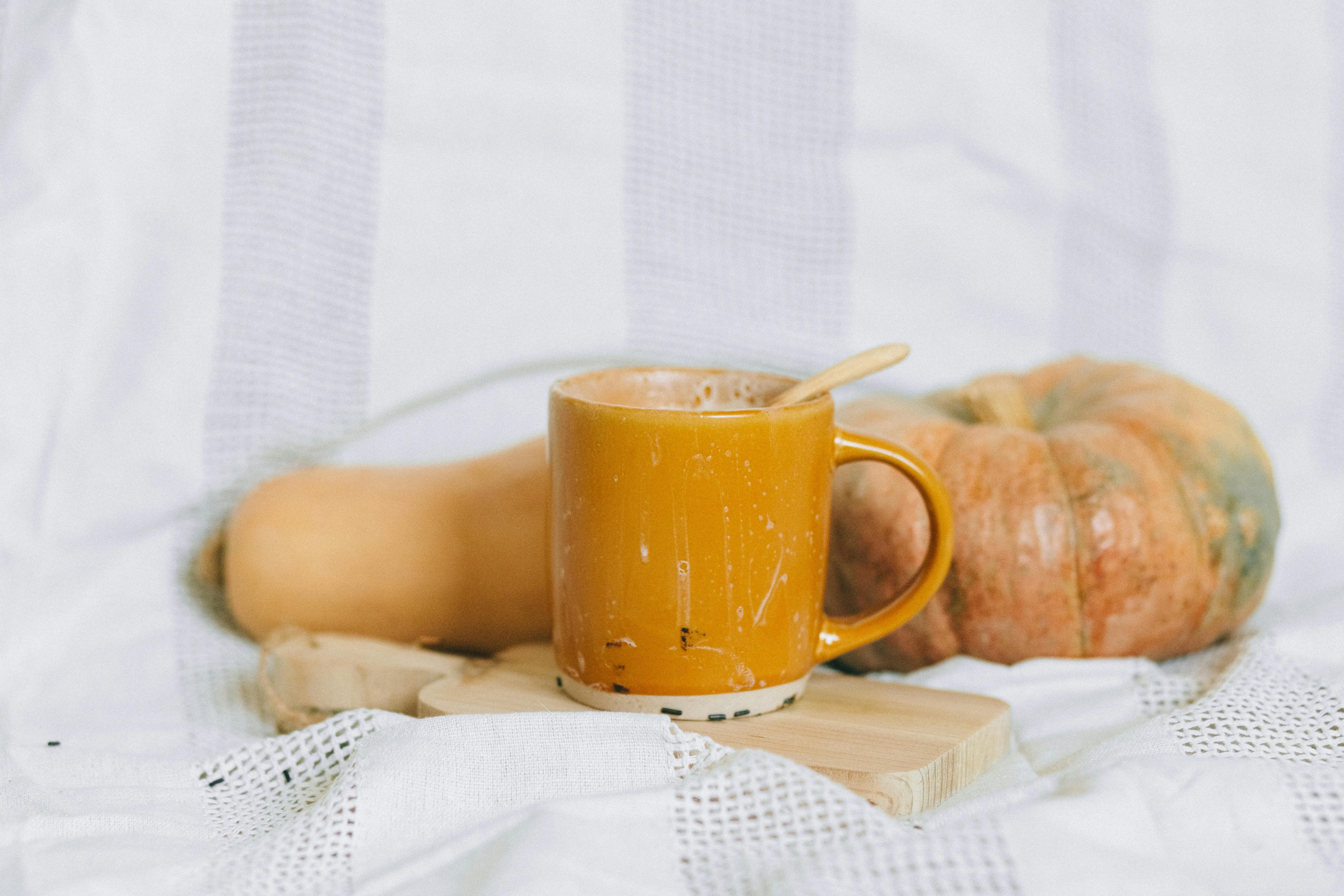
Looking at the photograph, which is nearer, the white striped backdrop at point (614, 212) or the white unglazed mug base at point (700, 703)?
the white unglazed mug base at point (700, 703)

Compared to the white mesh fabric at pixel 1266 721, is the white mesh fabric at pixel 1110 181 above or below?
above

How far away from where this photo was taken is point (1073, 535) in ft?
2.29

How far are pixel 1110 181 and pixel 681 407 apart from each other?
557 millimetres

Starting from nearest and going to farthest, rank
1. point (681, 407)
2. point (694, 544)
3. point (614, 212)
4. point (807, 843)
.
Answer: point (807, 843) → point (694, 544) → point (681, 407) → point (614, 212)

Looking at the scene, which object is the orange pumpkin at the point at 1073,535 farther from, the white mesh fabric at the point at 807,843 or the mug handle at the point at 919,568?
the white mesh fabric at the point at 807,843

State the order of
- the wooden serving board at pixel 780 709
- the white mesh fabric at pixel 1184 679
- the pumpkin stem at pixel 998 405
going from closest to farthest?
the wooden serving board at pixel 780 709 < the white mesh fabric at pixel 1184 679 < the pumpkin stem at pixel 998 405

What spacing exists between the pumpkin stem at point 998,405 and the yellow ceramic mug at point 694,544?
0.16 m

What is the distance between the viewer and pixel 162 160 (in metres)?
0.87

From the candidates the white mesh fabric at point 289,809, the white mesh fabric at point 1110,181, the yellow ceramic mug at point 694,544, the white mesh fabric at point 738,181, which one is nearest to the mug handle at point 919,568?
the yellow ceramic mug at point 694,544

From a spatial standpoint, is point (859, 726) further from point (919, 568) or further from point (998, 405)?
point (998, 405)

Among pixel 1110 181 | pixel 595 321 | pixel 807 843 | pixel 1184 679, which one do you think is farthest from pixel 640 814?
pixel 1110 181

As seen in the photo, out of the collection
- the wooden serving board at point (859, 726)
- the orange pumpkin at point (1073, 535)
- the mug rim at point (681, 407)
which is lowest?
the wooden serving board at point (859, 726)

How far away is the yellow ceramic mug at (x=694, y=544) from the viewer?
1.92 ft

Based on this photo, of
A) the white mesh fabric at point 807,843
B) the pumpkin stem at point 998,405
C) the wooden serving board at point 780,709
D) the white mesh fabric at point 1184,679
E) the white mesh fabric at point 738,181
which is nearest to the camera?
the white mesh fabric at point 807,843
